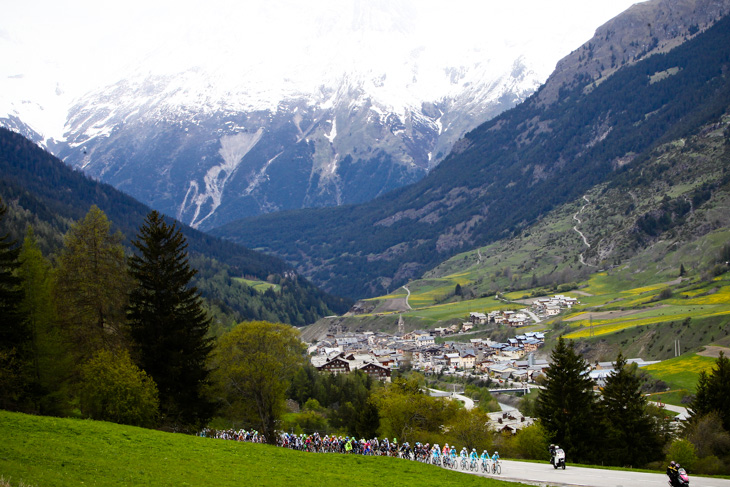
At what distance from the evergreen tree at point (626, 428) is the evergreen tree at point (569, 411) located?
173 centimetres

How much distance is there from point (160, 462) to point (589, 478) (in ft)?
81.8

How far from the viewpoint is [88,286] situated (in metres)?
51.3

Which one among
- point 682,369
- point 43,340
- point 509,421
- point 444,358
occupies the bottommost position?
point 509,421

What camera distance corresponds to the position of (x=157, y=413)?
49406 mm

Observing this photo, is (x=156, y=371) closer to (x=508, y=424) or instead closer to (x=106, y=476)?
(x=106, y=476)

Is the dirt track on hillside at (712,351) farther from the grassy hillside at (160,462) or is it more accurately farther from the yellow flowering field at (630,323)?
the grassy hillside at (160,462)

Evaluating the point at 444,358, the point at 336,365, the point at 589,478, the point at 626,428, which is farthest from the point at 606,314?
the point at 589,478

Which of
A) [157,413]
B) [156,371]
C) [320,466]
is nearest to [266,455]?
[320,466]

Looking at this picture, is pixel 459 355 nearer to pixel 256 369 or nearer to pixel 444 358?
pixel 444 358

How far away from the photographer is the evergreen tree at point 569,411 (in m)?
57.3

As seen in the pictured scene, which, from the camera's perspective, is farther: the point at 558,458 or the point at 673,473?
the point at 558,458

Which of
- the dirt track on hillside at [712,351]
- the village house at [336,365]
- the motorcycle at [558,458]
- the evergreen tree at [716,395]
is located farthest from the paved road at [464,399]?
the motorcycle at [558,458]

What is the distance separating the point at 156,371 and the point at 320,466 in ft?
63.4

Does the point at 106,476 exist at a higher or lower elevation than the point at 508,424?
higher
